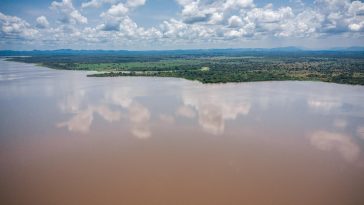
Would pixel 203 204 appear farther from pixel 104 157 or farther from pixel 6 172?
pixel 6 172

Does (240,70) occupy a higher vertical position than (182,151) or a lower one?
higher

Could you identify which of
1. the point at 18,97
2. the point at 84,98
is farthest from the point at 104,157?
the point at 18,97

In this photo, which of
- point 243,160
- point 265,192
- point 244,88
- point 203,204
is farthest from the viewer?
point 244,88

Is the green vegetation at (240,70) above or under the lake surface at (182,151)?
above

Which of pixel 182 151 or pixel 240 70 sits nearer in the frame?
pixel 182 151

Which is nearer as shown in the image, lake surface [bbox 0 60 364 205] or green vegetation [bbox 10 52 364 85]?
lake surface [bbox 0 60 364 205]

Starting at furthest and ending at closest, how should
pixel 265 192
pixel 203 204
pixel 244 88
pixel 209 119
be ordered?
pixel 244 88 < pixel 209 119 < pixel 265 192 < pixel 203 204

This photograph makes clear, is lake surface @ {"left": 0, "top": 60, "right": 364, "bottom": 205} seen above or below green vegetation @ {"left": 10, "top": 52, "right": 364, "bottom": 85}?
below

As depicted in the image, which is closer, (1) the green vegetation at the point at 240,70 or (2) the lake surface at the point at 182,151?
(2) the lake surface at the point at 182,151
